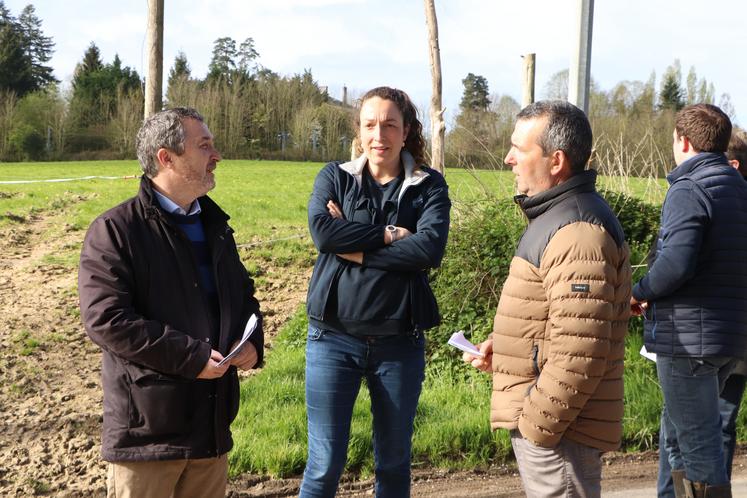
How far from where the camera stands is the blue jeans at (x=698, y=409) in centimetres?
365

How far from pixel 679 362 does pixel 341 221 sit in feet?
5.51

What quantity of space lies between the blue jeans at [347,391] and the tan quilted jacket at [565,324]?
83 cm

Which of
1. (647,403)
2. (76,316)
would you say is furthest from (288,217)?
(647,403)

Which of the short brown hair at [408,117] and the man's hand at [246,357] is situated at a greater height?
the short brown hair at [408,117]

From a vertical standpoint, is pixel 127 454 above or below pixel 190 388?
below

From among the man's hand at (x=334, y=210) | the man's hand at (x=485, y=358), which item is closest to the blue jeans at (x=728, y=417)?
the man's hand at (x=485, y=358)

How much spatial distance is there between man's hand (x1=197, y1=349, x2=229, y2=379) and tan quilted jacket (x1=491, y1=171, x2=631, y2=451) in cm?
101

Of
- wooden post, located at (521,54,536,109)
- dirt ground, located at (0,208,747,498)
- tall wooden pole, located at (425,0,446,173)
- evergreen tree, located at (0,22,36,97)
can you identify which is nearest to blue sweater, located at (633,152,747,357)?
dirt ground, located at (0,208,747,498)

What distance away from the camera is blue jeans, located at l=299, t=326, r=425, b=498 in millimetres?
3580

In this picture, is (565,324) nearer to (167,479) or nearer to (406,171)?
(406,171)

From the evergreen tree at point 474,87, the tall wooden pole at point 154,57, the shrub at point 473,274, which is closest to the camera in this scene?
the tall wooden pole at point 154,57

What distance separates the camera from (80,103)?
57.9 m

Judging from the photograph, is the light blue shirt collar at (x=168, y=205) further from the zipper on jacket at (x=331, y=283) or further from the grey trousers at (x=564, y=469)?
the grey trousers at (x=564, y=469)

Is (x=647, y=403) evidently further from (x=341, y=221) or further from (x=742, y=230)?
(x=341, y=221)
